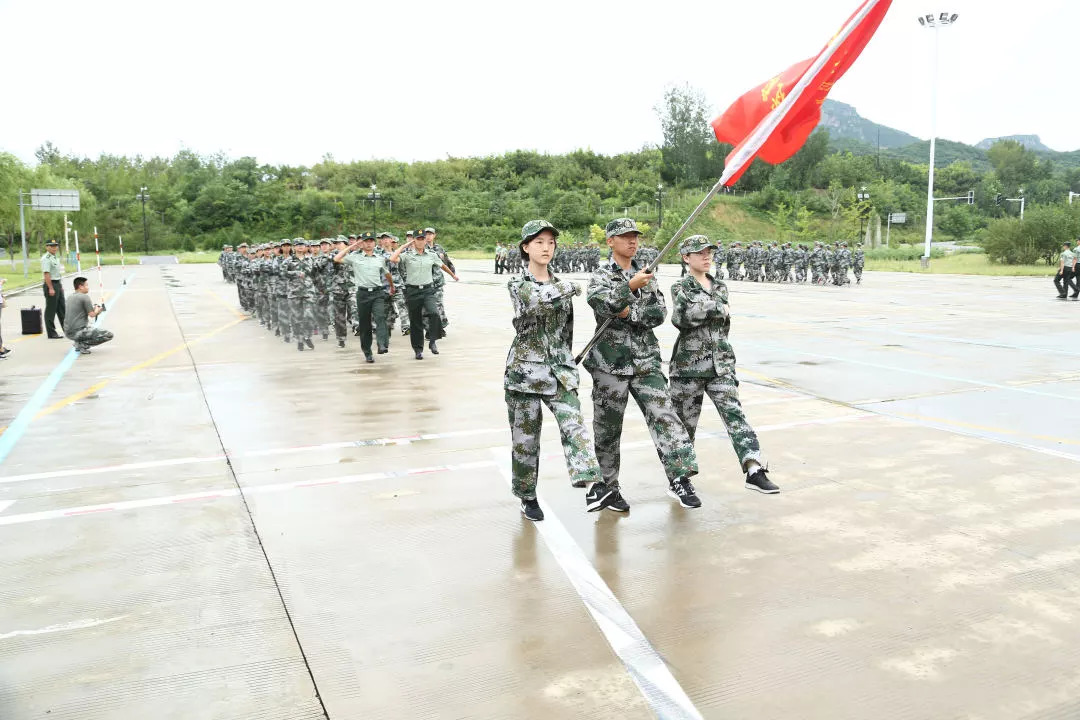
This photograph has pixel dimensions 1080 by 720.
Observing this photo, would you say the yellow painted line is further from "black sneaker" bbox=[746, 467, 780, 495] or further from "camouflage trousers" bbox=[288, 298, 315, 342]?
"black sneaker" bbox=[746, 467, 780, 495]

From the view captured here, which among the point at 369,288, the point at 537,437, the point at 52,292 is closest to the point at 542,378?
the point at 537,437

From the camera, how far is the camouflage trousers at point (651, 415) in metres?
5.36

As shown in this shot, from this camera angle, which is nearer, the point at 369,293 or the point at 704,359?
the point at 704,359

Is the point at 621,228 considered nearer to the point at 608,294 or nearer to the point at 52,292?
the point at 608,294

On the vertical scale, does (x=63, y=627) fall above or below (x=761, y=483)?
below

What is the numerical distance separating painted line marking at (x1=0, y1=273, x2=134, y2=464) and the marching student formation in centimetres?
344

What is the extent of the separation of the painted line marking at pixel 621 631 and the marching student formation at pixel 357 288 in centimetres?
751

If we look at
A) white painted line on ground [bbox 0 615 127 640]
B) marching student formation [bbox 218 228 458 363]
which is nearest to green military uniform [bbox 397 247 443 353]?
marching student formation [bbox 218 228 458 363]

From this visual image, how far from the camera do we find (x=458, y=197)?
4208 inches

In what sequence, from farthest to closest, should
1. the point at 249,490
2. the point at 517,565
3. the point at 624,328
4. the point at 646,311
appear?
the point at 249,490
the point at 624,328
the point at 646,311
the point at 517,565

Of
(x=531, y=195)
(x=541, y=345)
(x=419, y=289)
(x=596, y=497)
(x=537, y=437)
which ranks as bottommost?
(x=596, y=497)

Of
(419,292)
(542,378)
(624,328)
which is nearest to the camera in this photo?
(542,378)

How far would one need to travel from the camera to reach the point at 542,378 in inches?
199

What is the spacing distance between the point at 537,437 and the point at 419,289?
8119 mm
